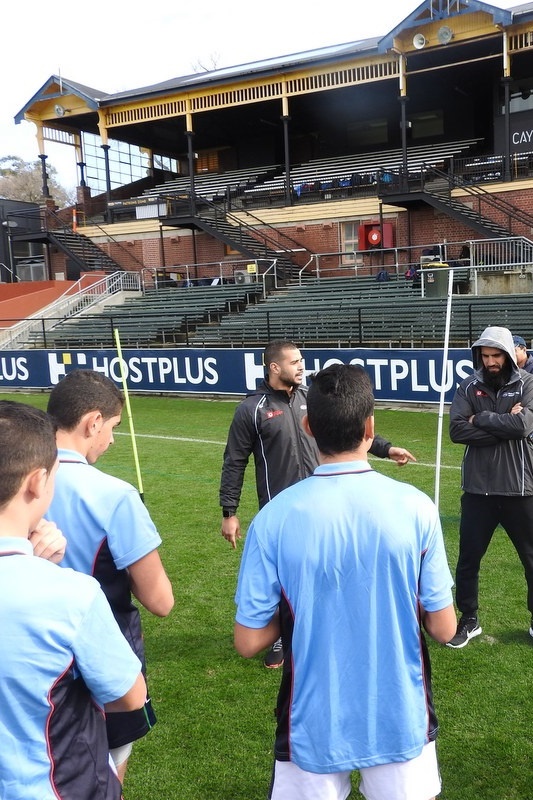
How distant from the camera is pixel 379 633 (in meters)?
2.04

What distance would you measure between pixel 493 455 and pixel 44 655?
11.0ft

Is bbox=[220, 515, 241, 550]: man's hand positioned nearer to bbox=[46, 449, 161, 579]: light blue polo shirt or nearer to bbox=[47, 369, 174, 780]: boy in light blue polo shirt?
bbox=[47, 369, 174, 780]: boy in light blue polo shirt

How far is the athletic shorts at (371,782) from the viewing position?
2.03 metres

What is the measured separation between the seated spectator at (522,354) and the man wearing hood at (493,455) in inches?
67.7

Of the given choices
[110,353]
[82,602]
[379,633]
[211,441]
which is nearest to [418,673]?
[379,633]

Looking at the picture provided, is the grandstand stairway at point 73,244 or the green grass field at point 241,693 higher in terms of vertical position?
the grandstand stairway at point 73,244

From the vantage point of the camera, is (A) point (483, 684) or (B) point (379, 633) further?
(A) point (483, 684)

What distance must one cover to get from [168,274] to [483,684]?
93.2ft

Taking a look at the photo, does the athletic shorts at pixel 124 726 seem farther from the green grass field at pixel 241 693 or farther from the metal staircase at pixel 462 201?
the metal staircase at pixel 462 201

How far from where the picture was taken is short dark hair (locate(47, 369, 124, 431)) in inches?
105

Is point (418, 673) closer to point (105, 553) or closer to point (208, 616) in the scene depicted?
point (105, 553)

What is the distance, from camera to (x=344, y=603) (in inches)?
79.2

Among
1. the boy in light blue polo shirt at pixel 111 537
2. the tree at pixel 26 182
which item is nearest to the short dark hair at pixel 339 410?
the boy in light blue polo shirt at pixel 111 537

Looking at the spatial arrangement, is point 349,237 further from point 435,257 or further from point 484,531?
point 484,531
